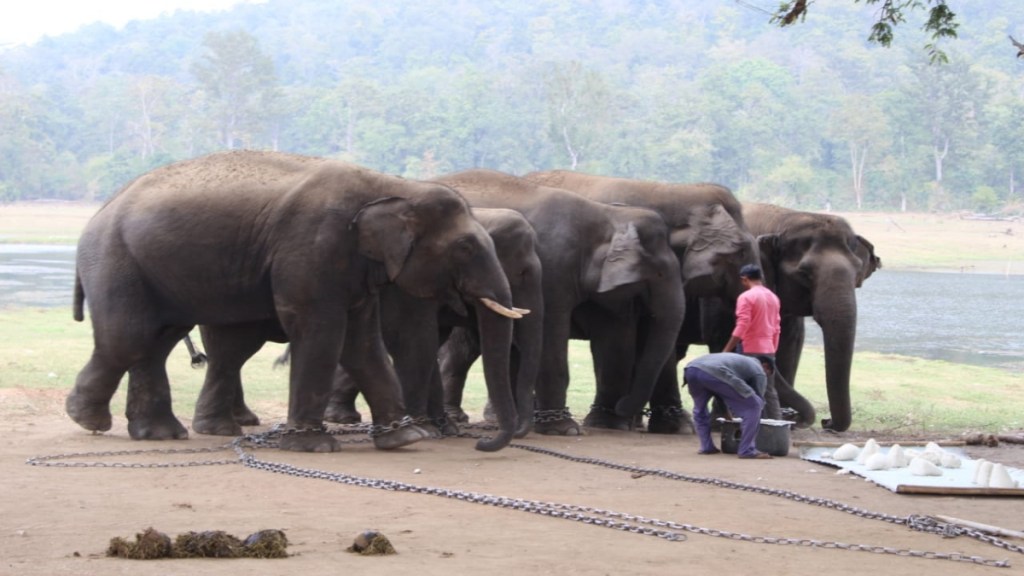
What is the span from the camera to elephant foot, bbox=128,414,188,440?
11.8 m

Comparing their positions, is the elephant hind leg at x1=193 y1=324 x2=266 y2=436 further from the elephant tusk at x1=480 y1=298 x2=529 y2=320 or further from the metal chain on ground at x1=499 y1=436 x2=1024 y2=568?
the metal chain on ground at x1=499 y1=436 x2=1024 y2=568

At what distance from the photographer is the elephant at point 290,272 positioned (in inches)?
433

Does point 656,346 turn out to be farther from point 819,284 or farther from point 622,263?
point 819,284

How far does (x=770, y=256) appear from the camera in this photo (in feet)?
49.3

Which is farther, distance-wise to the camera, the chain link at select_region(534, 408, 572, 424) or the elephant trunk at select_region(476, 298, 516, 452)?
the chain link at select_region(534, 408, 572, 424)

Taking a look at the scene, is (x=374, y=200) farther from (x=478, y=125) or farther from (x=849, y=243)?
(x=478, y=125)

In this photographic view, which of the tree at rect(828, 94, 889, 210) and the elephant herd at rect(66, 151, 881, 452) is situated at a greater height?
the elephant herd at rect(66, 151, 881, 452)

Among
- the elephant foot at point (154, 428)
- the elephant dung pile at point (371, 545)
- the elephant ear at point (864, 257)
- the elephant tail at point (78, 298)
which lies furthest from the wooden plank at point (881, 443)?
the elephant dung pile at point (371, 545)

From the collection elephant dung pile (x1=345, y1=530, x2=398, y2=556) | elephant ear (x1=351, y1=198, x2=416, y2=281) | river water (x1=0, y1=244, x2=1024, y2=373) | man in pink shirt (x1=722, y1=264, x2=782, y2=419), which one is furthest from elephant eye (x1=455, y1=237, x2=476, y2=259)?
river water (x1=0, y1=244, x2=1024, y2=373)

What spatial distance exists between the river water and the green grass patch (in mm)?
3406

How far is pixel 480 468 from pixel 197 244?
8.27ft

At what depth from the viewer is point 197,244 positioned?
11.3 metres

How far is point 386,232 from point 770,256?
5.15 meters

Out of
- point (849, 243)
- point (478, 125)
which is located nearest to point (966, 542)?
point (849, 243)
